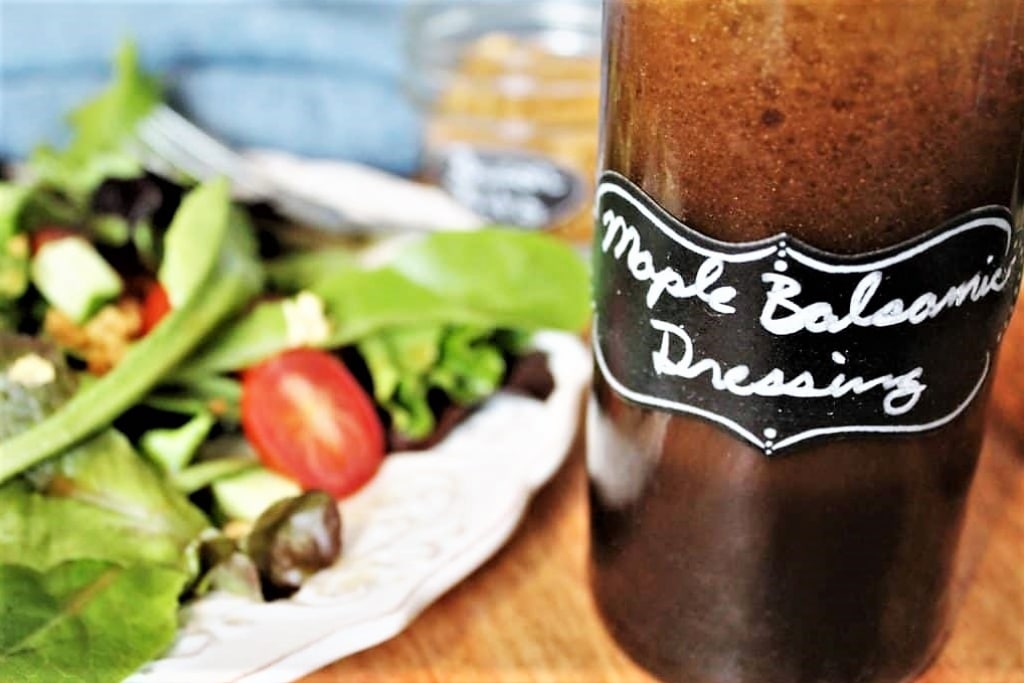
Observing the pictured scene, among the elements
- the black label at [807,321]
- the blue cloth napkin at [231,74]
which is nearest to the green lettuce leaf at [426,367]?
the black label at [807,321]

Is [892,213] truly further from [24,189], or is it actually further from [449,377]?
[24,189]

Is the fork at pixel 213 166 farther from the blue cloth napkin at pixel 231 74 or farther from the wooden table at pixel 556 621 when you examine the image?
the wooden table at pixel 556 621

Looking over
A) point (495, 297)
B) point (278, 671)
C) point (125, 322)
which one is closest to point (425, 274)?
point (495, 297)

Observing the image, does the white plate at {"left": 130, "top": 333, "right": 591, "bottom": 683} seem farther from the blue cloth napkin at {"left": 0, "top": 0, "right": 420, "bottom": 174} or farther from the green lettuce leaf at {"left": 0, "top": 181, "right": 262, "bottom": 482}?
the blue cloth napkin at {"left": 0, "top": 0, "right": 420, "bottom": 174}

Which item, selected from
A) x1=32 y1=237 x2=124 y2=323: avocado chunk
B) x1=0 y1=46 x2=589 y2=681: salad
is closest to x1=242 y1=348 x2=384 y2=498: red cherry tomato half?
x1=0 y1=46 x2=589 y2=681: salad

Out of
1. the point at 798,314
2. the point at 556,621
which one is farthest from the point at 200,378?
the point at 798,314

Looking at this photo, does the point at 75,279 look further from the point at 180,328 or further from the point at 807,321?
the point at 807,321
